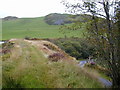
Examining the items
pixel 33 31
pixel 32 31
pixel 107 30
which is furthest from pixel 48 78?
pixel 32 31

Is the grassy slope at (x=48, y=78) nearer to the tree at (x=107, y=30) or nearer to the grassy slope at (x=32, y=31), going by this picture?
the tree at (x=107, y=30)

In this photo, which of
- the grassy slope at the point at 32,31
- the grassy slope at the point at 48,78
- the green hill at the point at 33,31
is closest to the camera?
the grassy slope at the point at 48,78

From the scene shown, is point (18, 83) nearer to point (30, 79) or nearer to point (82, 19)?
point (30, 79)

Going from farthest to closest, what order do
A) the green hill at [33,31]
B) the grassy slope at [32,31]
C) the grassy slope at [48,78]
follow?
the grassy slope at [32,31], the green hill at [33,31], the grassy slope at [48,78]

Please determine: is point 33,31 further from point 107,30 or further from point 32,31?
point 107,30

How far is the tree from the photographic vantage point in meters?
12.2

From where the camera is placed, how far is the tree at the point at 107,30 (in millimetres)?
12164

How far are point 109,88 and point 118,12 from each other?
14.6ft

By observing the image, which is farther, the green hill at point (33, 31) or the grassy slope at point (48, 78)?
the green hill at point (33, 31)

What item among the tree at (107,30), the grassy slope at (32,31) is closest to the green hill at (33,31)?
the grassy slope at (32,31)

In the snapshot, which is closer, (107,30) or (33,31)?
(107,30)

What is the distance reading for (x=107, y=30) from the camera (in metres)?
Result: 12.3

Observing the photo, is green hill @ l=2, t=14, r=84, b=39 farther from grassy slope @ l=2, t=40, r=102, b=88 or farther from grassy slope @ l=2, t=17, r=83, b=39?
grassy slope @ l=2, t=40, r=102, b=88

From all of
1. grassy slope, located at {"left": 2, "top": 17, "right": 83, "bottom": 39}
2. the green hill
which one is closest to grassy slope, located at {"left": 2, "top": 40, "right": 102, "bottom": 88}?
the green hill
